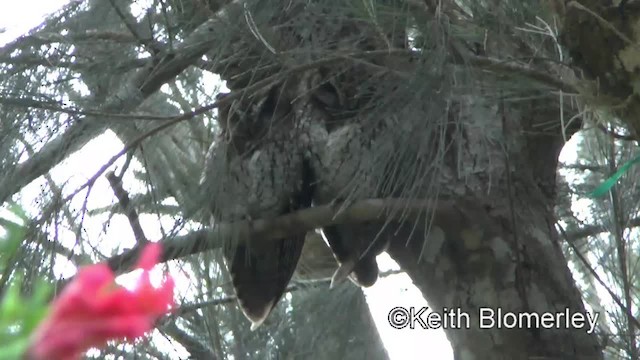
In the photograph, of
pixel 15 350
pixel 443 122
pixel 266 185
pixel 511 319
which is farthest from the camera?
pixel 266 185

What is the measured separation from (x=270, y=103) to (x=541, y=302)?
0.71m

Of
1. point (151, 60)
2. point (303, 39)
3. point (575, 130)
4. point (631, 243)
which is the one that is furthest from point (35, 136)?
point (631, 243)

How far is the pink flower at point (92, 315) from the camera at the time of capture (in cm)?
18

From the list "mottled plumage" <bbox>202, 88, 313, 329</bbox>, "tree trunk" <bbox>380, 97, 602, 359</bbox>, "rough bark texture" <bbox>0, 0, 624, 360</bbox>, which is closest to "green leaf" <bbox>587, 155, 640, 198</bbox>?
"rough bark texture" <bbox>0, 0, 624, 360</bbox>

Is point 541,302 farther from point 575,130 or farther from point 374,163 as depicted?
point 374,163

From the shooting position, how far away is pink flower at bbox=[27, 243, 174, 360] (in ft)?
0.60

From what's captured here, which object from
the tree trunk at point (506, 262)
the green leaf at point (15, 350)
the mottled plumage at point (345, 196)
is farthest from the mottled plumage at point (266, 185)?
the green leaf at point (15, 350)

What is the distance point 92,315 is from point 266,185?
1737 mm

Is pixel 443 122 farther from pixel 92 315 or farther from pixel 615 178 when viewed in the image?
pixel 92 315

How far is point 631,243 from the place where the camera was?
2.14 m

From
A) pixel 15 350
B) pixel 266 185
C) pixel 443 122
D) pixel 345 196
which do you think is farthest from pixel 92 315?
pixel 266 185

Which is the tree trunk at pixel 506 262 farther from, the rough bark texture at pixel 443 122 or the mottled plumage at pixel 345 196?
the mottled plumage at pixel 345 196

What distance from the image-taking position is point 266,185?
1.92 m

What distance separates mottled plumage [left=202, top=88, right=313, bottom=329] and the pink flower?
1.64 metres
